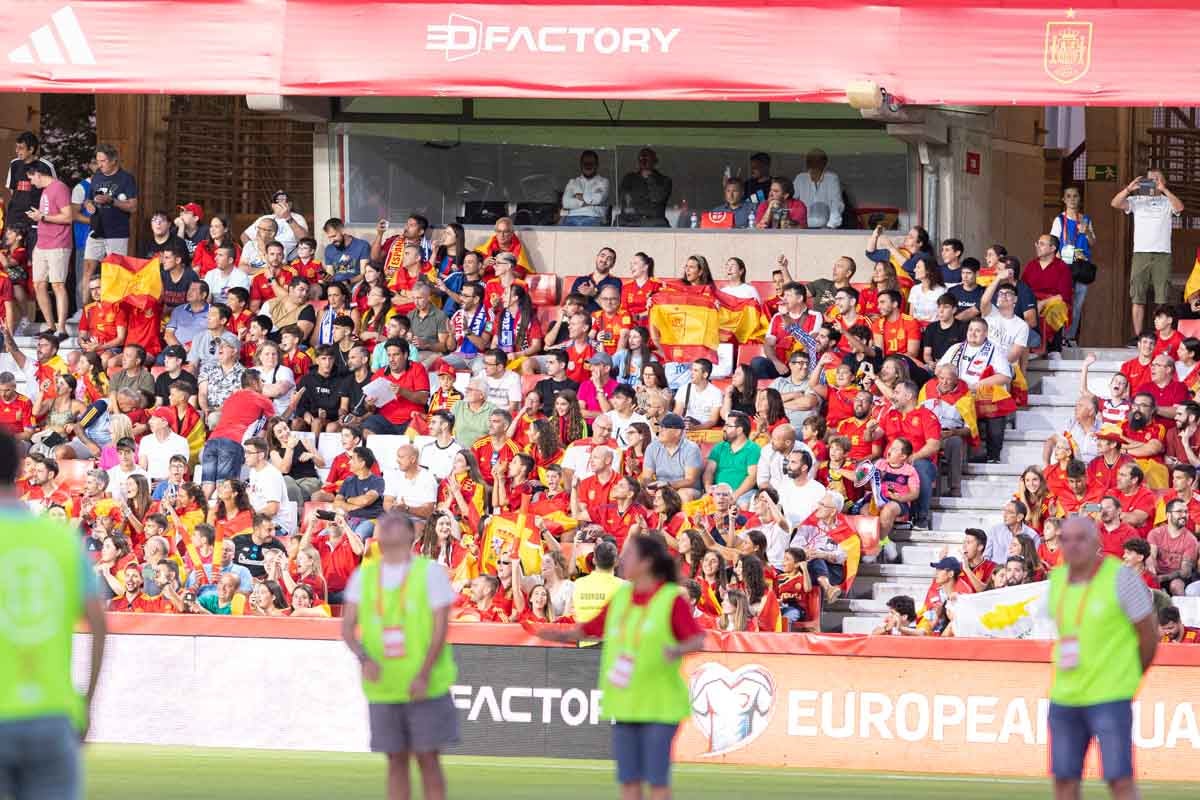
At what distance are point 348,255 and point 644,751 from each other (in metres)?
13.3

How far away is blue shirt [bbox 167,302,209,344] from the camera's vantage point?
20750mm

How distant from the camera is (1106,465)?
55.2ft

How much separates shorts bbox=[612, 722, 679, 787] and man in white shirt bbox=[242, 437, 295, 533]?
29.3 feet

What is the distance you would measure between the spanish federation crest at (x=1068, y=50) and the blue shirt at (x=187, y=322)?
332 inches

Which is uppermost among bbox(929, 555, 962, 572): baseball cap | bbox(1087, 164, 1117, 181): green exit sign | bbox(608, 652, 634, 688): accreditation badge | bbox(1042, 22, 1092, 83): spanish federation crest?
bbox(1042, 22, 1092, 83): spanish federation crest

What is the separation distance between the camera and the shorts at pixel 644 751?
8.98 metres

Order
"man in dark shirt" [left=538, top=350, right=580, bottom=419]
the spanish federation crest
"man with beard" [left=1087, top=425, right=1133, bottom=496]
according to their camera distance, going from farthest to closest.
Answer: "man in dark shirt" [left=538, top=350, right=580, bottom=419]
the spanish federation crest
"man with beard" [left=1087, top=425, right=1133, bottom=496]

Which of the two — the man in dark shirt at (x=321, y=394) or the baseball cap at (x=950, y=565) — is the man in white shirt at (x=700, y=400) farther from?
the baseball cap at (x=950, y=565)

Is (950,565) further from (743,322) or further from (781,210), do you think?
(781,210)

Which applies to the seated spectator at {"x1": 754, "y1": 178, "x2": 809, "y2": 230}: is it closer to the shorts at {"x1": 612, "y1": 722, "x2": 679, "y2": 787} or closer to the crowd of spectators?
the crowd of spectators

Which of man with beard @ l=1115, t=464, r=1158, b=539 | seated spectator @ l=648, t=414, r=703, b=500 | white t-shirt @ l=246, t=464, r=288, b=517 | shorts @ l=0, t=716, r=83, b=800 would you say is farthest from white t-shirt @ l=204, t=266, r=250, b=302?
shorts @ l=0, t=716, r=83, b=800

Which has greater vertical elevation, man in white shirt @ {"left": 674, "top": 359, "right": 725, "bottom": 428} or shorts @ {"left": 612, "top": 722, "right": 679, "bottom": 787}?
man in white shirt @ {"left": 674, "top": 359, "right": 725, "bottom": 428}

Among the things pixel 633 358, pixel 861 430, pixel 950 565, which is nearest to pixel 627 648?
pixel 950 565

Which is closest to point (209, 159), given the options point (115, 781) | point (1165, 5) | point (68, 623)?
point (1165, 5)
